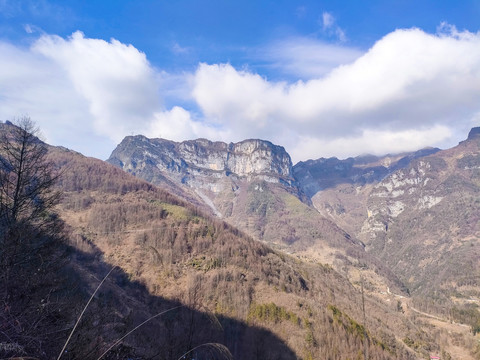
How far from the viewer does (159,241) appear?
83.2m

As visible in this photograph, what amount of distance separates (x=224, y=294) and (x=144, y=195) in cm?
7324

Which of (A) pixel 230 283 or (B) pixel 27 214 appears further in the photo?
(A) pixel 230 283

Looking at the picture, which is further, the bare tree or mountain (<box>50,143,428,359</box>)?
mountain (<box>50,143,428,359</box>)

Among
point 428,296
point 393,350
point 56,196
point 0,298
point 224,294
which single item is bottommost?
point 428,296

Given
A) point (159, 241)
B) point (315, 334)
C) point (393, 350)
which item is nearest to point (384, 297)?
point (393, 350)

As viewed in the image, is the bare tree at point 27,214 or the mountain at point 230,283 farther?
the mountain at point 230,283

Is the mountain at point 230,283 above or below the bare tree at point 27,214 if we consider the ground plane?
below

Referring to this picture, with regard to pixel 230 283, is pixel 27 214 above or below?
above

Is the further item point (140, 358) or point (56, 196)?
point (56, 196)

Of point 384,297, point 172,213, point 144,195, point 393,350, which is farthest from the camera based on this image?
point 384,297

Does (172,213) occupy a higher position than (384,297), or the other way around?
(172,213)

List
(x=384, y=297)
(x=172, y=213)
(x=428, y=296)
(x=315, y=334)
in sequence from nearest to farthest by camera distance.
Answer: (x=315, y=334) < (x=172, y=213) < (x=384, y=297) < (x=428, y=296)

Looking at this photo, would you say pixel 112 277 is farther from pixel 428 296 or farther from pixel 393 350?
pixel 428 296

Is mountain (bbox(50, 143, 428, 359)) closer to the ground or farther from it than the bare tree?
closer to the ground
